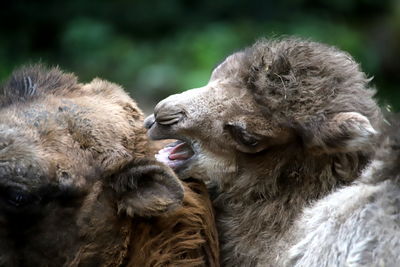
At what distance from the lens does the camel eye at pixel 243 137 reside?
4.34 metres

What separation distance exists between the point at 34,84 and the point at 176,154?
0.88 m

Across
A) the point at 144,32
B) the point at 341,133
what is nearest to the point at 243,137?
the point at 341,133

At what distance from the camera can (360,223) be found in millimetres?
3957

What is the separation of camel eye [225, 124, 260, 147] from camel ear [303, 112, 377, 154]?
0.27 metres

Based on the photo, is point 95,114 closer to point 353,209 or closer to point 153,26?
point 353,209

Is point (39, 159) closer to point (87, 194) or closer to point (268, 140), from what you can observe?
point (87, 194)

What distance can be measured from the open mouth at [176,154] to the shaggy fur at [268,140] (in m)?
0.03

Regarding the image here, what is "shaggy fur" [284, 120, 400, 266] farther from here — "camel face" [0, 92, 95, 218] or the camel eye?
"camel face" [0, 92, 95, 218]

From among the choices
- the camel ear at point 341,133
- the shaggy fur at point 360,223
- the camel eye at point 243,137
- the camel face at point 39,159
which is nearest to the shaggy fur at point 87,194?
the camel face at point 39,159

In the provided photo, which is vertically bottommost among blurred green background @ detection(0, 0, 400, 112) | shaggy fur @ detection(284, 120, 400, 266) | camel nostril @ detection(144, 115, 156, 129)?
shaggy fur @ detection(284, 120, 400, 266)

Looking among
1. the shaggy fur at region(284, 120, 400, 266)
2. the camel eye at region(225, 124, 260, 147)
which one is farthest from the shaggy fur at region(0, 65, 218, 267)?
the shaggy fur at region(284, 120, 400, 266)

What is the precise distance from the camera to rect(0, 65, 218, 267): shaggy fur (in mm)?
4012

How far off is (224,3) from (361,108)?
7.84 metres

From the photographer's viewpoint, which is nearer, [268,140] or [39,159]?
[39,159]
